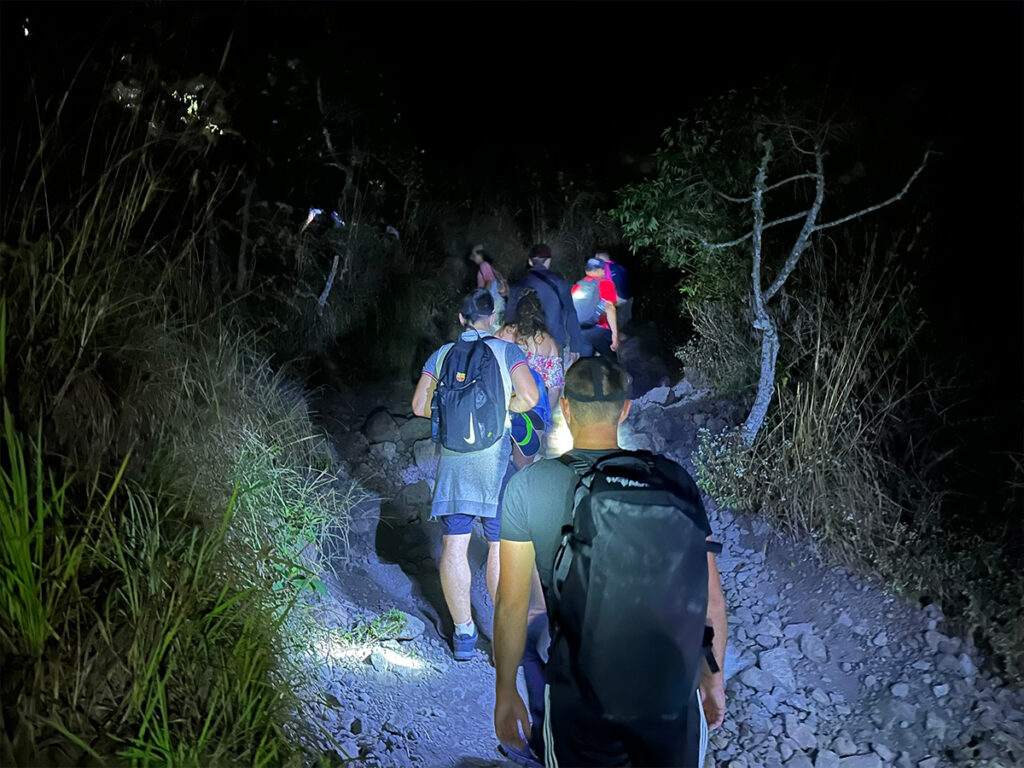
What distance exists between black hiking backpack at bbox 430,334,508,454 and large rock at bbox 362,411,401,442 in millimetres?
3697

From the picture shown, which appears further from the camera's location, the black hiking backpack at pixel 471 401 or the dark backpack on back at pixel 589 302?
the dark backpack on back at pixel 589 302

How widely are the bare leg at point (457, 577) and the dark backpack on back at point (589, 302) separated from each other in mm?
3907

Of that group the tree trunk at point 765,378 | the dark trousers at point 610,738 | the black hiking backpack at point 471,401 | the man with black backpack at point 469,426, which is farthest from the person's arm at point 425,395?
the tree trunk at point 765,378

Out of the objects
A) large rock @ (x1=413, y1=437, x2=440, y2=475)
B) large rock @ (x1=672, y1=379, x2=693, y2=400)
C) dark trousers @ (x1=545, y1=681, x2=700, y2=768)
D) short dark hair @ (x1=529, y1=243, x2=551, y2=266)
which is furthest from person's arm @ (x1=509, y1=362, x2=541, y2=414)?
large rock @ (x1=672, y1=379, x2=693, y2=400)

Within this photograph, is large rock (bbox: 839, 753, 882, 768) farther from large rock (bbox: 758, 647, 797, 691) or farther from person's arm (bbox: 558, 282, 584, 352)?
person's arm (bbox: 558, 282, 584, 352)

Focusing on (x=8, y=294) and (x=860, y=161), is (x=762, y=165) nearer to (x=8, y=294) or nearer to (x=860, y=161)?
(x=860, y=161)

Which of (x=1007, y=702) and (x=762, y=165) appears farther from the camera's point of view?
(x=762, y=165)

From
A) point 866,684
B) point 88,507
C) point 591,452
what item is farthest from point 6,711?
point 866,684

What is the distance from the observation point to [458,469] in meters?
4.04

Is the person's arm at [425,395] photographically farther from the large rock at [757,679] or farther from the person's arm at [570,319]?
the person's arm at [570,319]

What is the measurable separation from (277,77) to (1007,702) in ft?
29.7

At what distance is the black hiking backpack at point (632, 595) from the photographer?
1.96 m

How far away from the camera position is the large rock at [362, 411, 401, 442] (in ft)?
24.9

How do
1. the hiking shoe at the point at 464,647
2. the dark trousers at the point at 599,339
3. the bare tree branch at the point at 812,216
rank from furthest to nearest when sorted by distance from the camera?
the dark trousers at the point at 599,339 < the bare tree branch at the point at 812,216 < the hiking shoe at the point at 464,647
